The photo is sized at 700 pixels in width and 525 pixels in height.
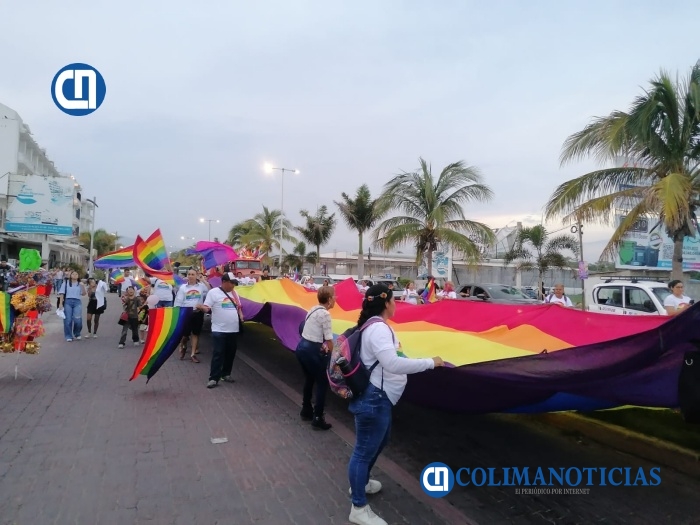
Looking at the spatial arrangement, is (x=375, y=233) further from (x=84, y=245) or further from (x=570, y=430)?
(x=84, y=245)

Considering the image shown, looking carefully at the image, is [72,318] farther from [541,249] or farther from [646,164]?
[541,249]

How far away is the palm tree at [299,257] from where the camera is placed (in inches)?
1736

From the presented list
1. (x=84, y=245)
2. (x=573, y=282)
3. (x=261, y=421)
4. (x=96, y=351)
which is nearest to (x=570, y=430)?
(x=261, y=421)

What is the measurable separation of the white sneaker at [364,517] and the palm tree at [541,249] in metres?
30.5

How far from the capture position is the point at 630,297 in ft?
38.9

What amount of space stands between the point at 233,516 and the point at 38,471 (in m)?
2.00

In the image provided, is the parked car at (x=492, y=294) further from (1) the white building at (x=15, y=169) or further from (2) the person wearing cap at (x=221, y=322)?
(1) the white building at (x=15, y=169)

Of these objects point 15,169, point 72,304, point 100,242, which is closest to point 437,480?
point 72,304

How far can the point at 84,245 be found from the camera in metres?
64.3

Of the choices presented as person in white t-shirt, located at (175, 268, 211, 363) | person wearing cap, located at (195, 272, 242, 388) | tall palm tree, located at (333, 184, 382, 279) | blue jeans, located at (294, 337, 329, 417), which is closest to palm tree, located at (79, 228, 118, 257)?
tall palm tree, located at (333, 184, 382, 279)

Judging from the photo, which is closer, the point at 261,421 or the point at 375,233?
the point at 261,421

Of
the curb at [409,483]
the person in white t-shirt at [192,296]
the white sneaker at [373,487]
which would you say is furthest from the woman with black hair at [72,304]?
the white sneaker at [373,487]

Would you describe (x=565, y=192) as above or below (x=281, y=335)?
above

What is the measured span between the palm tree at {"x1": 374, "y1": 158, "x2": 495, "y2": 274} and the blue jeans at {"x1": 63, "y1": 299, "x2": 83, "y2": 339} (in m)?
11.5
